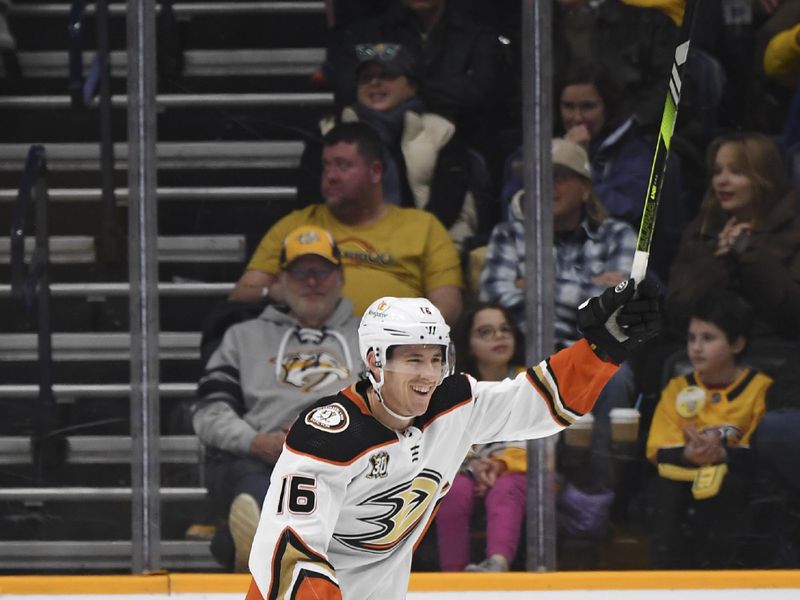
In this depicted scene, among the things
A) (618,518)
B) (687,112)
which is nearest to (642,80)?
(687,112)

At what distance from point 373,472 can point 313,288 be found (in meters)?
1.40

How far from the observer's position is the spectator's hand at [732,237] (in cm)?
454

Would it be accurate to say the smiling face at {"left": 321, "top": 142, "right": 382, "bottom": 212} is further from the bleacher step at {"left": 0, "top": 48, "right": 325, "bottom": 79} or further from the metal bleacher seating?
the bleacher step at {"left": 0, "top": 48, "right": 325, "bottom": 79}

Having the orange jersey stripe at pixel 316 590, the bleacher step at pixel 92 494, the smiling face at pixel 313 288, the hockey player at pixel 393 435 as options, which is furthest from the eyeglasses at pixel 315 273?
the orange jersey stripe at pixel 316 590

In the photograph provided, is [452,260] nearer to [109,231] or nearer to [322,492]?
[109,231]

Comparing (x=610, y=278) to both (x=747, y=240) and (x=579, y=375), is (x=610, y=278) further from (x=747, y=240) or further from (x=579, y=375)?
(x=579, y=375)

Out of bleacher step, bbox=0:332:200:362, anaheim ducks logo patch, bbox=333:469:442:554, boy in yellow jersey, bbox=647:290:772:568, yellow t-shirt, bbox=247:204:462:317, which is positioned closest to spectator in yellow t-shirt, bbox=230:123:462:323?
yellow t-shirt, bbox=247:204:462:317

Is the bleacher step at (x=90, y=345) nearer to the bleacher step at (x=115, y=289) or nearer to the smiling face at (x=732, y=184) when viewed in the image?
the bleacher step at (x=115, y=289)

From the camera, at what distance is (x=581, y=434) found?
15.0 ft

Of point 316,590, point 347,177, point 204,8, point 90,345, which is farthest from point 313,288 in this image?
point 316,590

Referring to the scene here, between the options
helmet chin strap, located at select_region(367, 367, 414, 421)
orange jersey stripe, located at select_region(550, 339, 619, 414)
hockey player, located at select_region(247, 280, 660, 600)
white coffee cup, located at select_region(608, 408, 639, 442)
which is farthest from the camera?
white coffee cup, located at select_region(608, 408, 639, 442)

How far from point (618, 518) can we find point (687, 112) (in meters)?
1.21

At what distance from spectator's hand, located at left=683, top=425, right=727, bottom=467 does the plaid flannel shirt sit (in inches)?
17.9

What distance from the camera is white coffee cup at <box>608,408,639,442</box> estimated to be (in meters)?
4.56
